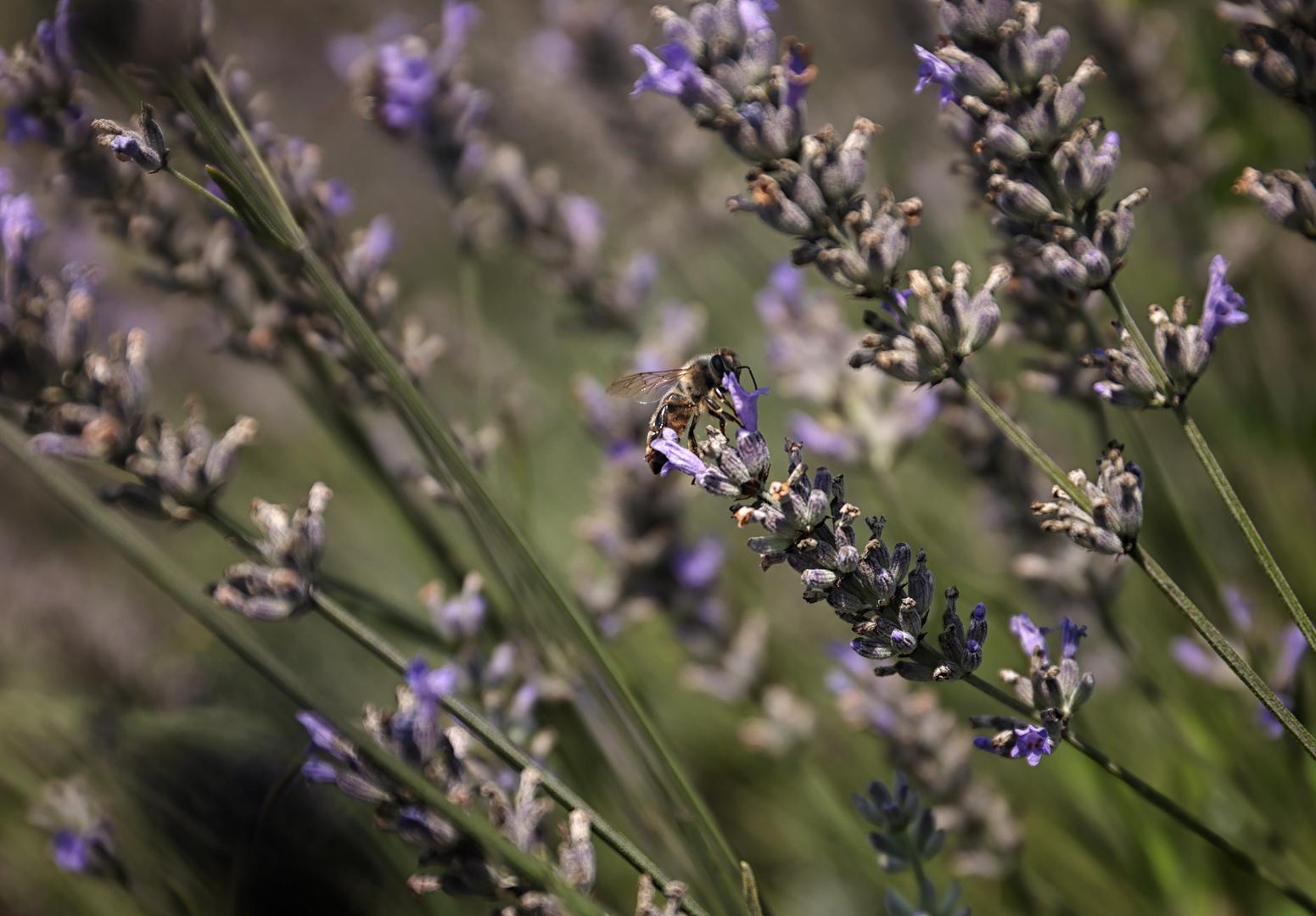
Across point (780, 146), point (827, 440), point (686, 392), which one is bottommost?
point (827, 440)

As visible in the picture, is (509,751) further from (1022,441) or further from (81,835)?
(81,835)

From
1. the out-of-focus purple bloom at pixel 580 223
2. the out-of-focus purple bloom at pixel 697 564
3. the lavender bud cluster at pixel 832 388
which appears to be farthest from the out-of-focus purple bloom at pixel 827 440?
the out-of-focus purple bloom at pixel 580 223

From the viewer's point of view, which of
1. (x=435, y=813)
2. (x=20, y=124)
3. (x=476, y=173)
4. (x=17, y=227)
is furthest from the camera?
(x=476, y=173)

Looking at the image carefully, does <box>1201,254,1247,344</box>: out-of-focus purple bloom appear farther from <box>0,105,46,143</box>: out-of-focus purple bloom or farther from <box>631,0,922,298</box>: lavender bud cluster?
<box>0,105,46,143</box>: out-of-focus purple bloom

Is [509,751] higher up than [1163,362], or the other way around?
[1163,362]

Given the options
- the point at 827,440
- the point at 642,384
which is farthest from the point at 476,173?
the point at 827,440

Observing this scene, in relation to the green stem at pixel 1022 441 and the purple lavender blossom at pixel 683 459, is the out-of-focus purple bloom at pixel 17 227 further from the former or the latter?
the green stem at pixel 1022 441
